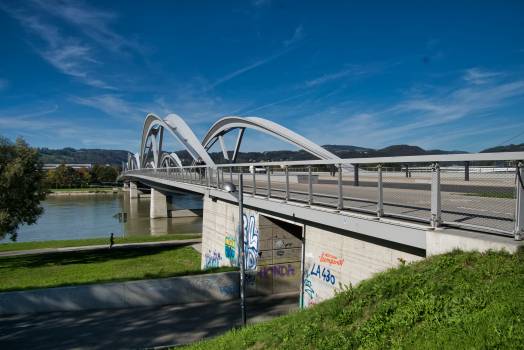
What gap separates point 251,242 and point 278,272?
139 centimetres

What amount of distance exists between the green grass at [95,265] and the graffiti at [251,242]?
908mm

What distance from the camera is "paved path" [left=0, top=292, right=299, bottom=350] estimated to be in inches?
299

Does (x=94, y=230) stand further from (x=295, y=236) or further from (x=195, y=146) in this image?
(x=295, y=236)

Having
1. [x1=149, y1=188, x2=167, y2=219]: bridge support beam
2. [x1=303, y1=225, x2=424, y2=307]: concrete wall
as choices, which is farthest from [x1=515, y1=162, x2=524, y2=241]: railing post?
[x1=149, y1=188, x2=167, y2=219]: bridge support beam

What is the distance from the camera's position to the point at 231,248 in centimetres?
1312

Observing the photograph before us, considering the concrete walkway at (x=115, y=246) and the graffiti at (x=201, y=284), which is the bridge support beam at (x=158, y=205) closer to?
the concrete walkway at (x=115, y=246)

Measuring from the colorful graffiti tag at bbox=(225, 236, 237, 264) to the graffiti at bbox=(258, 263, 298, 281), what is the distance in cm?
228

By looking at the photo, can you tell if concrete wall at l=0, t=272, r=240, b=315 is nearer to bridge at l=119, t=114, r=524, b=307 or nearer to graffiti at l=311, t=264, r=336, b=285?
bridge at l=119, t=114, r=524, b=307

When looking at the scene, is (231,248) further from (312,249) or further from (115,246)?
(115,246)

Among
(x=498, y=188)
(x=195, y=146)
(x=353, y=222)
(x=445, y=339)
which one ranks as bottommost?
(x=445, y=339)

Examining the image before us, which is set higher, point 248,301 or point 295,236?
point 295,236

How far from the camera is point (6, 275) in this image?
1480 centimetres

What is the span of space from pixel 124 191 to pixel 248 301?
10255 centimetres

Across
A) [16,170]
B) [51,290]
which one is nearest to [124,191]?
[16,170]
